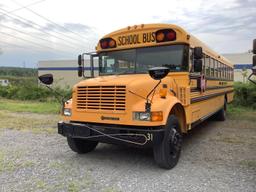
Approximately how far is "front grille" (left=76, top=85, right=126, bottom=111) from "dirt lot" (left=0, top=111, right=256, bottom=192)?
0.99 m

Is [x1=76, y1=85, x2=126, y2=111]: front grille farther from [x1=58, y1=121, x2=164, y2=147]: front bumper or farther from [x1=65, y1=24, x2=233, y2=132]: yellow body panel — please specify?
[x1=58, y1=121, x2=164, y2=147]: front bumper

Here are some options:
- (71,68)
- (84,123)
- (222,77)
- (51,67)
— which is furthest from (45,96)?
(51,67)

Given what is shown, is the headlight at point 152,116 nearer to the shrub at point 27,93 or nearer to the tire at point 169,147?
the tire at point 169,147

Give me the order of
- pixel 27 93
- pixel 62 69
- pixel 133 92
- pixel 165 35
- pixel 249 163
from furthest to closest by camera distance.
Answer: pixel 62 69 → pixel 27 93 → pixel 165 35 → pixel 249 163 → pixel 133 92

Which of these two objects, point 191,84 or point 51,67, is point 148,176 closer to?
point 191,84

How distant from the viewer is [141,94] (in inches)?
163

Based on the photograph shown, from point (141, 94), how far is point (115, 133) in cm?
72

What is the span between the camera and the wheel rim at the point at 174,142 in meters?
4.17

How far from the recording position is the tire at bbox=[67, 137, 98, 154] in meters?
4.82

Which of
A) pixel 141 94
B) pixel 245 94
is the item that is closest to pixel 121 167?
pixel 141 94

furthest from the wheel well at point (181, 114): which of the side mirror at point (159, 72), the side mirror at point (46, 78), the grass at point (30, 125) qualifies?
the grass at point (30, 125)

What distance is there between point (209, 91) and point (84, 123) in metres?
3.47

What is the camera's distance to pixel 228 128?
7812 millimetres

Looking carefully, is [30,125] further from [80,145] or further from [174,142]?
[174,142]
